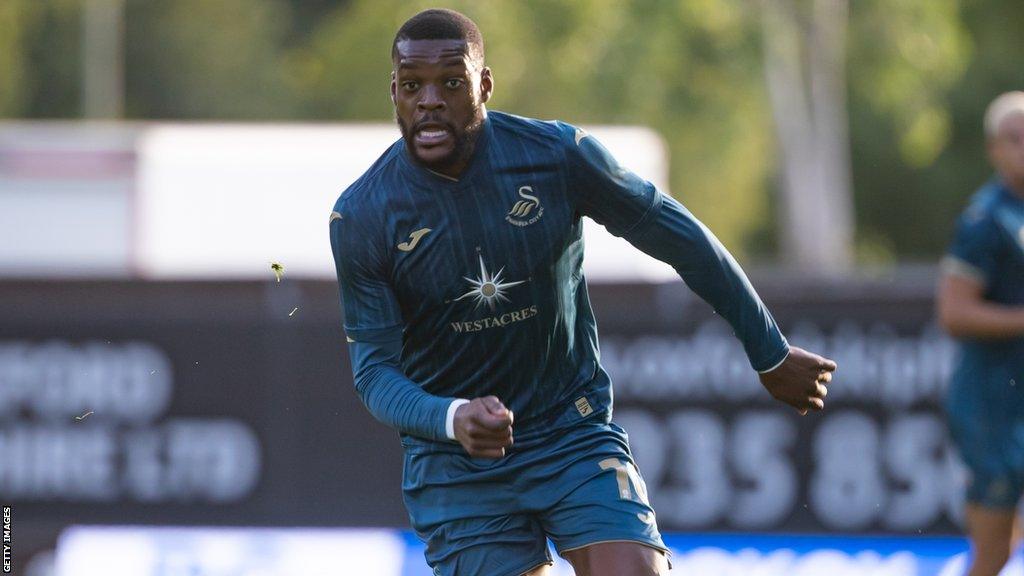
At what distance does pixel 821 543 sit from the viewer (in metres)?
8.91

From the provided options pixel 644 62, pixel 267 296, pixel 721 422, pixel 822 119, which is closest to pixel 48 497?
pixel 267 296

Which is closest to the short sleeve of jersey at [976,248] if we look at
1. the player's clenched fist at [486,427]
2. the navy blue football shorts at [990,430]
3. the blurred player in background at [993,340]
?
the blurred player in background at [993,340]

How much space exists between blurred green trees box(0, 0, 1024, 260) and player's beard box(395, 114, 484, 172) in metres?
24.8

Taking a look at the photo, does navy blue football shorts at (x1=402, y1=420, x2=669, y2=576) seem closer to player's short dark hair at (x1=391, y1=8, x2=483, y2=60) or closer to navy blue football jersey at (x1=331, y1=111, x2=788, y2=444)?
navy blue football jersey at (x1=331, y1=111, x2=788, y2=444)

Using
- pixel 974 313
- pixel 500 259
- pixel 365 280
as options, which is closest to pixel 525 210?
pixel 500 259

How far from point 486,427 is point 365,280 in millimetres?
778

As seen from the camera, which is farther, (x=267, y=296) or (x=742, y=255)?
(x=742, y=255)

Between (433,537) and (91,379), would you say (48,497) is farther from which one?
(433,537)

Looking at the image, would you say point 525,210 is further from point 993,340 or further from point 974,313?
point 993,340

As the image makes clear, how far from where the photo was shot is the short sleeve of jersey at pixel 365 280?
508 cm

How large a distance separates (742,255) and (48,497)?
4202cm

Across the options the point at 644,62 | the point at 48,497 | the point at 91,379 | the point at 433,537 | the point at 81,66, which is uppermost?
the point at 81,66

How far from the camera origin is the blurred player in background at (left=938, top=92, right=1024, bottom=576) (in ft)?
25.9

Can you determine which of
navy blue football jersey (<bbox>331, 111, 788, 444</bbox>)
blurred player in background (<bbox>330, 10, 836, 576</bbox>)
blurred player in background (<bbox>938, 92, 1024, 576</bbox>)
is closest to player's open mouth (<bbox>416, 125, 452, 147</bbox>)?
blurred player in background (<bbox>330, 10, 836, 576</bbox>)
